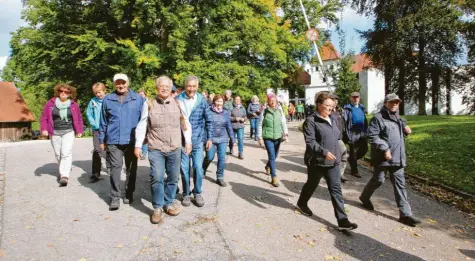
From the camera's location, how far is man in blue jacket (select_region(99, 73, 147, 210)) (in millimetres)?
5207

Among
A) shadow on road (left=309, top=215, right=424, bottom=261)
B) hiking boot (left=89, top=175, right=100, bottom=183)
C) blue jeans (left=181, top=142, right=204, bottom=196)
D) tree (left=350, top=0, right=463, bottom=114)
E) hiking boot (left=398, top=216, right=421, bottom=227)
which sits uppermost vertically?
tree (left=350, top=0, right=463, bottom=114)

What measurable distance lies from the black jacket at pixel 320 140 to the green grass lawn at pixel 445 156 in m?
3.87

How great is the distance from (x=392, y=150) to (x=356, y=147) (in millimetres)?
2576

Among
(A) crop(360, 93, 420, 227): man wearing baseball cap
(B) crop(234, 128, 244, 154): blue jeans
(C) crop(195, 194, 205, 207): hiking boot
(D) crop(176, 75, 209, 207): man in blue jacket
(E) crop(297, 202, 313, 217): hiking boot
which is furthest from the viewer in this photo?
(B) crop(234, 128, 244, 154): blue jeans

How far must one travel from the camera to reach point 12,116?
34281 mm

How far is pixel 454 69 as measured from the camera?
32.6m

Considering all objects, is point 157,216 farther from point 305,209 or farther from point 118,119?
point 305,209

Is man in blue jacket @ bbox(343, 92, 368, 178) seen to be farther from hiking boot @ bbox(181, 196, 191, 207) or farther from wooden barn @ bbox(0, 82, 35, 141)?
wooden barn @ bbox(0, 82, 35, 141)

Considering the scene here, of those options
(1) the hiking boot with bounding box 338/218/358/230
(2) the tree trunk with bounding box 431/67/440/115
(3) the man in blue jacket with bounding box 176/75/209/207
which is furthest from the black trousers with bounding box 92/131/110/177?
(2) the tree trunk with bounding box 431/67/440/115

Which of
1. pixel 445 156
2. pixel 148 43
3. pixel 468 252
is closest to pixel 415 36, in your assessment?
pixel 148 43

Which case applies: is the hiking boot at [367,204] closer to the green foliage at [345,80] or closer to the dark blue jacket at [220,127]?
the dark blue jacket at [220,127]

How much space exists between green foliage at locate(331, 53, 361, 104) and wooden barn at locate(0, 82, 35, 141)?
3152cm

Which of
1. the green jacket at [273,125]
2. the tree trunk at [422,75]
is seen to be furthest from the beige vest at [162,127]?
the tree trunk at [422,75]

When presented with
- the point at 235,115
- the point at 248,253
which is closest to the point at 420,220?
the point at 248,253
